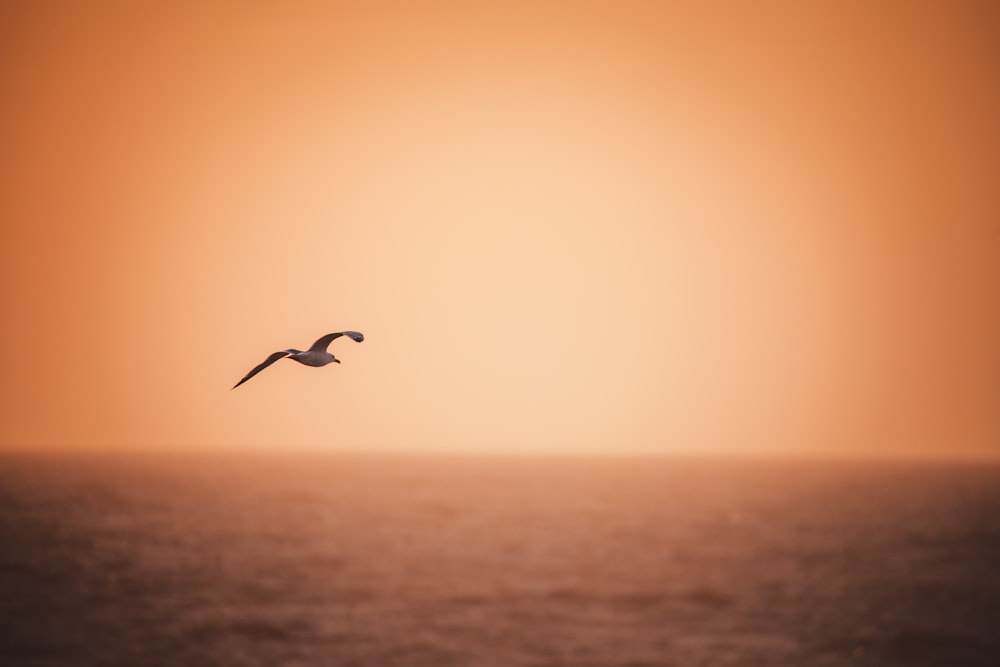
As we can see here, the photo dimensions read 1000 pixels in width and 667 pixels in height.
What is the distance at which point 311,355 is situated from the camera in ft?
27.7

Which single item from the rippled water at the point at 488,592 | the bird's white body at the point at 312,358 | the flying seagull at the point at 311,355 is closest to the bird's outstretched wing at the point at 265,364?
the flying seagull at the point at 311,355

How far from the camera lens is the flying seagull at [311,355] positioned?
23.7ft

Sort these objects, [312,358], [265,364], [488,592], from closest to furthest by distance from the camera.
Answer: [265,364] < [312,358] < [488,592]

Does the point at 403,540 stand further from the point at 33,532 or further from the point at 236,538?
the point at 33,532

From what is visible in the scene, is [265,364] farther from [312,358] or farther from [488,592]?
[488,592]

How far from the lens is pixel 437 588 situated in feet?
424

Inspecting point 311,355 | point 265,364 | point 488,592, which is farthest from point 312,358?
point 488,592

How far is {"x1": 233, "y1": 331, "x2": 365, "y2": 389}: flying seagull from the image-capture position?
7219 millimetres

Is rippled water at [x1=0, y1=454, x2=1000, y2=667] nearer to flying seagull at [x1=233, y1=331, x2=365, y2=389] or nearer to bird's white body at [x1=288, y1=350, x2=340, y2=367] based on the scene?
flying seagull at [x1=233, y1=331, x2=365, y2=389]

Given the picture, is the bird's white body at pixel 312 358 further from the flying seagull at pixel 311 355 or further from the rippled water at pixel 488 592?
the rippled water at pixel 488 592

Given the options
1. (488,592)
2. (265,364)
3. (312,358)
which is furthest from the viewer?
(488,592)

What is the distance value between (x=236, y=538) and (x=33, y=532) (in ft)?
110

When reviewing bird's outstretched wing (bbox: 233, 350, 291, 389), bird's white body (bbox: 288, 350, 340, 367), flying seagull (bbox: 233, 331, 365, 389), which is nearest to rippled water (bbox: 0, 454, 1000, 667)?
flying seagull (bbox: 233, 331, 365, 389)

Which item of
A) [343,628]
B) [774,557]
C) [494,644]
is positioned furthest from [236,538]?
[774,557]
